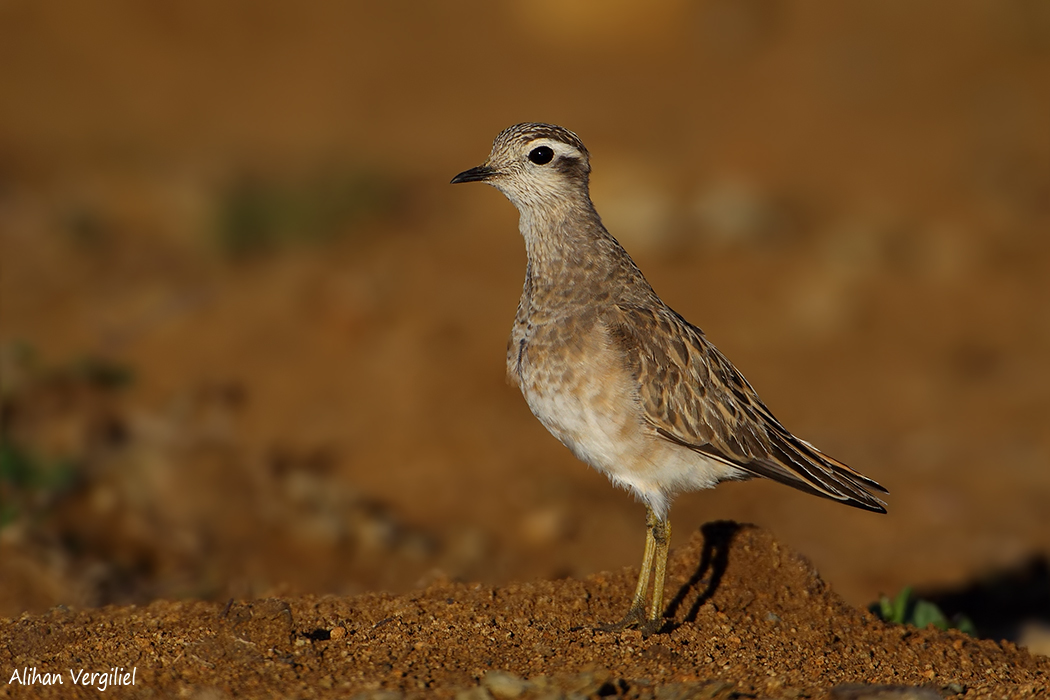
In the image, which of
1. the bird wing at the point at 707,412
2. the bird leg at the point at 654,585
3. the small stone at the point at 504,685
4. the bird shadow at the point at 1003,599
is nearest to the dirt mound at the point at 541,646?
the small stone at the point at 504,685

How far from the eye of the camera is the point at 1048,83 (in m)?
24.7

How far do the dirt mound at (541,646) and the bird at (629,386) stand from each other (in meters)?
0.37

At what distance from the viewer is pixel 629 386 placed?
6723mm

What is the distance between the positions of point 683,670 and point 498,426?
274 inches

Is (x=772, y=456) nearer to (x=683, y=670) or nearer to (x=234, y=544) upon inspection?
(x=683, y=670)

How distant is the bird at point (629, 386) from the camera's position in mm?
6652

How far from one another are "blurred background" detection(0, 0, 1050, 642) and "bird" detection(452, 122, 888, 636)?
1.58 meters

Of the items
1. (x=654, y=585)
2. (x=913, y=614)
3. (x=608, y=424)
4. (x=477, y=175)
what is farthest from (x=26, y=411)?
(x=913, y=614)

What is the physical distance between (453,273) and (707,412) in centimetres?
935

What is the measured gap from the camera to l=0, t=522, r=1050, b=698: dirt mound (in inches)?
208

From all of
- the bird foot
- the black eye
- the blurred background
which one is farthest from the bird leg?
the black eye

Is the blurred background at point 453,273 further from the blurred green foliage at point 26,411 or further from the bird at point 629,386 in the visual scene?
the bird at point 629,386

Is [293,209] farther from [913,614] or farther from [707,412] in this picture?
[913,614]

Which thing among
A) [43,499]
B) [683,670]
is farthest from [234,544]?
[683,670]
